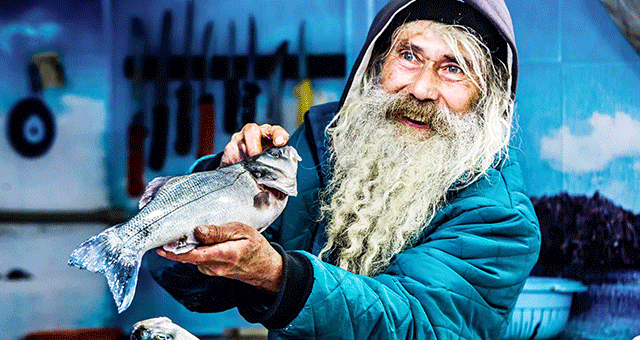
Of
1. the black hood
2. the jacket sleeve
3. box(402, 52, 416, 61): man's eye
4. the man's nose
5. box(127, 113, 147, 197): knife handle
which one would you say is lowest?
box(127, 113, 147, 197): knife handle

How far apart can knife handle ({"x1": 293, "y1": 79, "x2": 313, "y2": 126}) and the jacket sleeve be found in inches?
88.9

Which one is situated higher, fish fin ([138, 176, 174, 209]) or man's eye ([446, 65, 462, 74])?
man's eye ([446, 65, 462, 74])

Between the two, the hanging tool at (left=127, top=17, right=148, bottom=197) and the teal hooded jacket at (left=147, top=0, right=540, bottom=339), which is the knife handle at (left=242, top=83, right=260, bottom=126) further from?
the teal hooded jacket at (left=147, top=0, right=540, bottom=339)

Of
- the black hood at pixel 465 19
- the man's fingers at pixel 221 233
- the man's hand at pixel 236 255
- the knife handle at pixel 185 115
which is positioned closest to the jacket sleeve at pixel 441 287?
the man's hand at pixel 236 255

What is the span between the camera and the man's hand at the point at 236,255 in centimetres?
133

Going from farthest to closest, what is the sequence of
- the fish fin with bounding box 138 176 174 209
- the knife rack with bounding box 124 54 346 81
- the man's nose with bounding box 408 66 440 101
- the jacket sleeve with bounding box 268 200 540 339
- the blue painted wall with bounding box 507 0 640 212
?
1. the knife rack with bounding box 124 54 346 81
2. the blue painted wall with bounding box 507 0 640 212
3. the man's nose with bounding box 408 66 440 101
4. the jacket sleeve with bounding box 268 200 540 339
5. the fish fin with bounding box 138 176 174 209

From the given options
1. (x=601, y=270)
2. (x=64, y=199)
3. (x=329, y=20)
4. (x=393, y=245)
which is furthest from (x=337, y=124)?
(x=64, y=199)

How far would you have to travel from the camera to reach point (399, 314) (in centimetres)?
169

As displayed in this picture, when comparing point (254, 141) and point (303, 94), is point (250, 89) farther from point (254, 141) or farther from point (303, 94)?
point (254, 141)

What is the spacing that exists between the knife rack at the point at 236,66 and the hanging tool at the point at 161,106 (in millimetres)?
29

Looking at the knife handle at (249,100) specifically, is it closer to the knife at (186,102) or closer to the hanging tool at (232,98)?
the hanging tool at (232,98)

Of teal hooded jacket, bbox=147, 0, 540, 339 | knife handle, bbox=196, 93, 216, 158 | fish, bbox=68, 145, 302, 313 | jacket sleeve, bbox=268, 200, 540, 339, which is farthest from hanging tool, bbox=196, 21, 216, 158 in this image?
fish, bbox=68, 145, 302, 313

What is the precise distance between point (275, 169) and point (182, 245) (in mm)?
325

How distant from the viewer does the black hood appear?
2355mm
